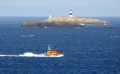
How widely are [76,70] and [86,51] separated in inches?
1050

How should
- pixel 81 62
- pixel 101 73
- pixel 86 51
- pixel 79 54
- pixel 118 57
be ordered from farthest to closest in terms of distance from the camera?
pixel 86 51
pixel 79 54
pixel 118 57
pixel 81 62
pixel 101 73

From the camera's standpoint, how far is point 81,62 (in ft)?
226

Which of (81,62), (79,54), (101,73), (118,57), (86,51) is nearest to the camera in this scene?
(101,73)

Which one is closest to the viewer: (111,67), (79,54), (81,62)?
(111,67)

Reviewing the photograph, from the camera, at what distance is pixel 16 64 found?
66.1 meters

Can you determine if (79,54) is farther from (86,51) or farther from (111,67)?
(111,67)

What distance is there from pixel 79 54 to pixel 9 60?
13579 millimetres

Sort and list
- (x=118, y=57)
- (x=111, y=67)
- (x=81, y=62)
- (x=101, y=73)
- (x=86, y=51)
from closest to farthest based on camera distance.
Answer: (x=101, y=73) → (x=111, y=67) → (x=81, y=62) → (x=118, y=57) → (x=86, y=51)

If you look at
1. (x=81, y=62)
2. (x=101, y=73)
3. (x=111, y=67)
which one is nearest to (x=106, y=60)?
(x=81, y=62)

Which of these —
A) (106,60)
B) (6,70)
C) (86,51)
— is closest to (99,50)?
(86,51)

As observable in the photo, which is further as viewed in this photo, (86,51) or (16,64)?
(86,51)

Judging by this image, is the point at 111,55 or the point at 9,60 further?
the point at 111,55

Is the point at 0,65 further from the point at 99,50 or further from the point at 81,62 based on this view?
the point at 99,50

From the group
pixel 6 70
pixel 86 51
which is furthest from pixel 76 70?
pixel 86 51
